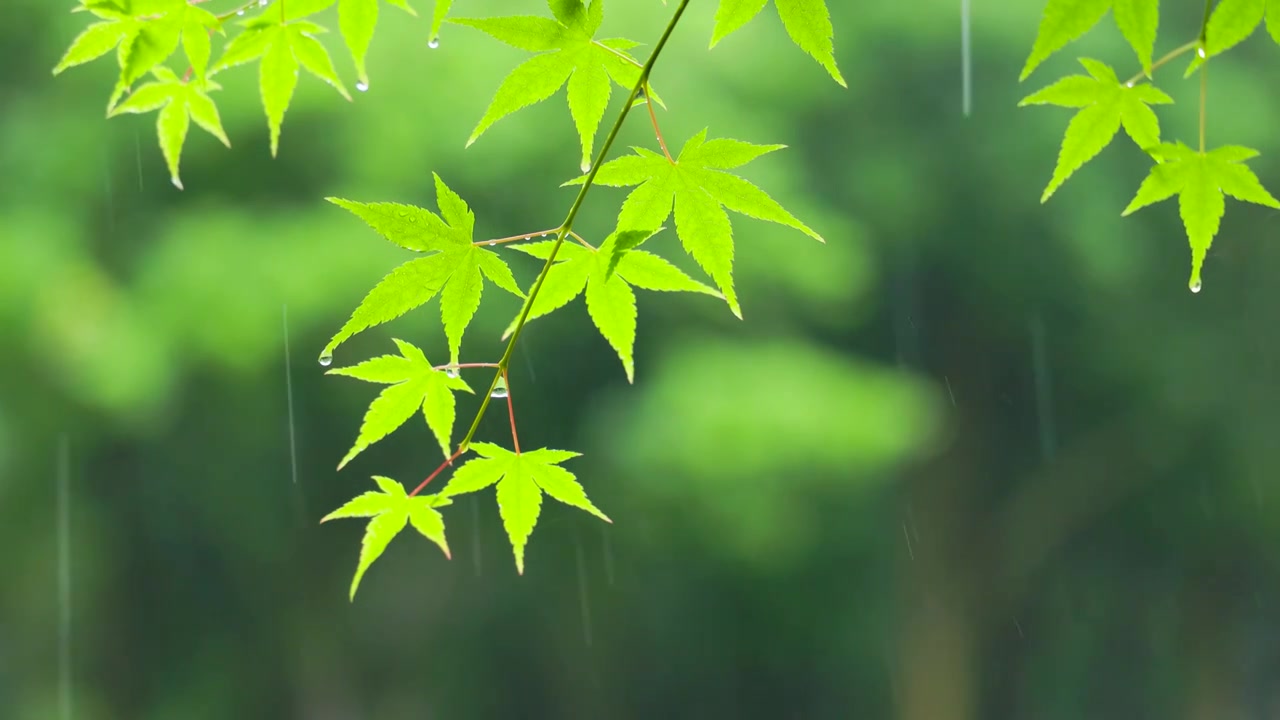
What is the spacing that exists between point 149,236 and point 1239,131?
5.22 metres

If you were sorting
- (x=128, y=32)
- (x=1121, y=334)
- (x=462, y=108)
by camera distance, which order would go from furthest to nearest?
(x=1121, y=334) < (x=462, y=108) < (x=128, y=32)

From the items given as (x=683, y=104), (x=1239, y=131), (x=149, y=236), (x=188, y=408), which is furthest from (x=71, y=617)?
(x=1239, y=131)

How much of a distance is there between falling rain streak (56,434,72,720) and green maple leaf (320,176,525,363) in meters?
5.66

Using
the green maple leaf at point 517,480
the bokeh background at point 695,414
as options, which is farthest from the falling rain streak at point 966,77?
the green maple leaf at point 517,480

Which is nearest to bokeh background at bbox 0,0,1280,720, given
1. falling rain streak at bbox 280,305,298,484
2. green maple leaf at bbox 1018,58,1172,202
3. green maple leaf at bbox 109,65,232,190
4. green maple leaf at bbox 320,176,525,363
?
falling rain streak at bbox 280,305,298,484

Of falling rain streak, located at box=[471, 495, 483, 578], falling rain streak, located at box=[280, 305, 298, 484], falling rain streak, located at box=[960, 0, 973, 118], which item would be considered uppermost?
falling rain streak, located at box=[960, 0, 973, 118]

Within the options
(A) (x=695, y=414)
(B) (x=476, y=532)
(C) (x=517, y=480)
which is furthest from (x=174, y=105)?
(B) (x=476, y=532)

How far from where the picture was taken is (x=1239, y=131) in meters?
5.36

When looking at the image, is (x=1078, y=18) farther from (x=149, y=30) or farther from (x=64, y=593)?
(x=64, y=593)

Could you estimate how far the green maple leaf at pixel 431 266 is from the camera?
24.0 inches

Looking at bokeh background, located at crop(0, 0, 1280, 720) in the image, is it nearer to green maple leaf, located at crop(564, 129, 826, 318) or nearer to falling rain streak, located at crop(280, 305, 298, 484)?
falling rain streak, located at crop(280, 305, 298, 484)

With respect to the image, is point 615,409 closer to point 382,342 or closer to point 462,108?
point 382,342

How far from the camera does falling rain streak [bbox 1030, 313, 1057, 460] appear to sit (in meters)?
6.49

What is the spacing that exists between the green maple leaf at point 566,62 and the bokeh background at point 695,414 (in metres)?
3.88
